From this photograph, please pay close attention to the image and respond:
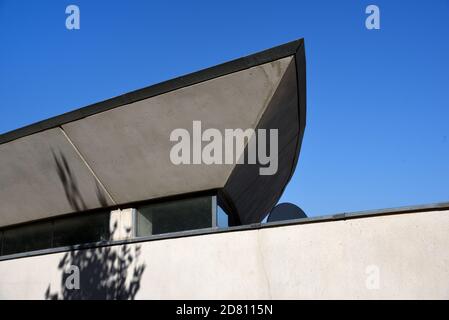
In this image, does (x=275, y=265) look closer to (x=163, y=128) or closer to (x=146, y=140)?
(x=163, y=128)

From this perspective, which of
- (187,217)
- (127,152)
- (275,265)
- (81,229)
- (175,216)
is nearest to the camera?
(275,265)

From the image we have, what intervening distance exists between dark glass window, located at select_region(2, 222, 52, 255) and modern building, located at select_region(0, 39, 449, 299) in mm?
47

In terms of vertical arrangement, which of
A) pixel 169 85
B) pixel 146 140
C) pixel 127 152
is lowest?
pixel 127 152

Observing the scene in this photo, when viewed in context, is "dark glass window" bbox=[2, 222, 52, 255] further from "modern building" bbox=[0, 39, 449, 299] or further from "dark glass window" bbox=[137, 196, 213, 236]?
"dark glass window" bbox=[137, 196, 213, 236]

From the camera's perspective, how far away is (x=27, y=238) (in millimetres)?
A: 13281

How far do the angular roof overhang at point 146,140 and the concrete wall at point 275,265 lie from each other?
4.89 ft

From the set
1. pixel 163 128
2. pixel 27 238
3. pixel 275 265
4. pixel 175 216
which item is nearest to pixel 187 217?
pixel 175 216

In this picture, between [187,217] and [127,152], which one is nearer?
[127,152]

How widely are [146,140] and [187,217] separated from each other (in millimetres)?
1958

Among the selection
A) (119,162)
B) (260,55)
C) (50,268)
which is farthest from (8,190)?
(260,55)

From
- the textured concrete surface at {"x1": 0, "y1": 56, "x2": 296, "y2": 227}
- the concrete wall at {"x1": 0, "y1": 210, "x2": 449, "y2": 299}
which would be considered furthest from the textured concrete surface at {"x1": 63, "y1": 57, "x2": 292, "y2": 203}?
the concrete wall at {"x1": 0, "y1": 210, "x2": 449, "y2": 299}

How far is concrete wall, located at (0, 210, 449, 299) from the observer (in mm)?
7914

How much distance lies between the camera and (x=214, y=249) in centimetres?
962
